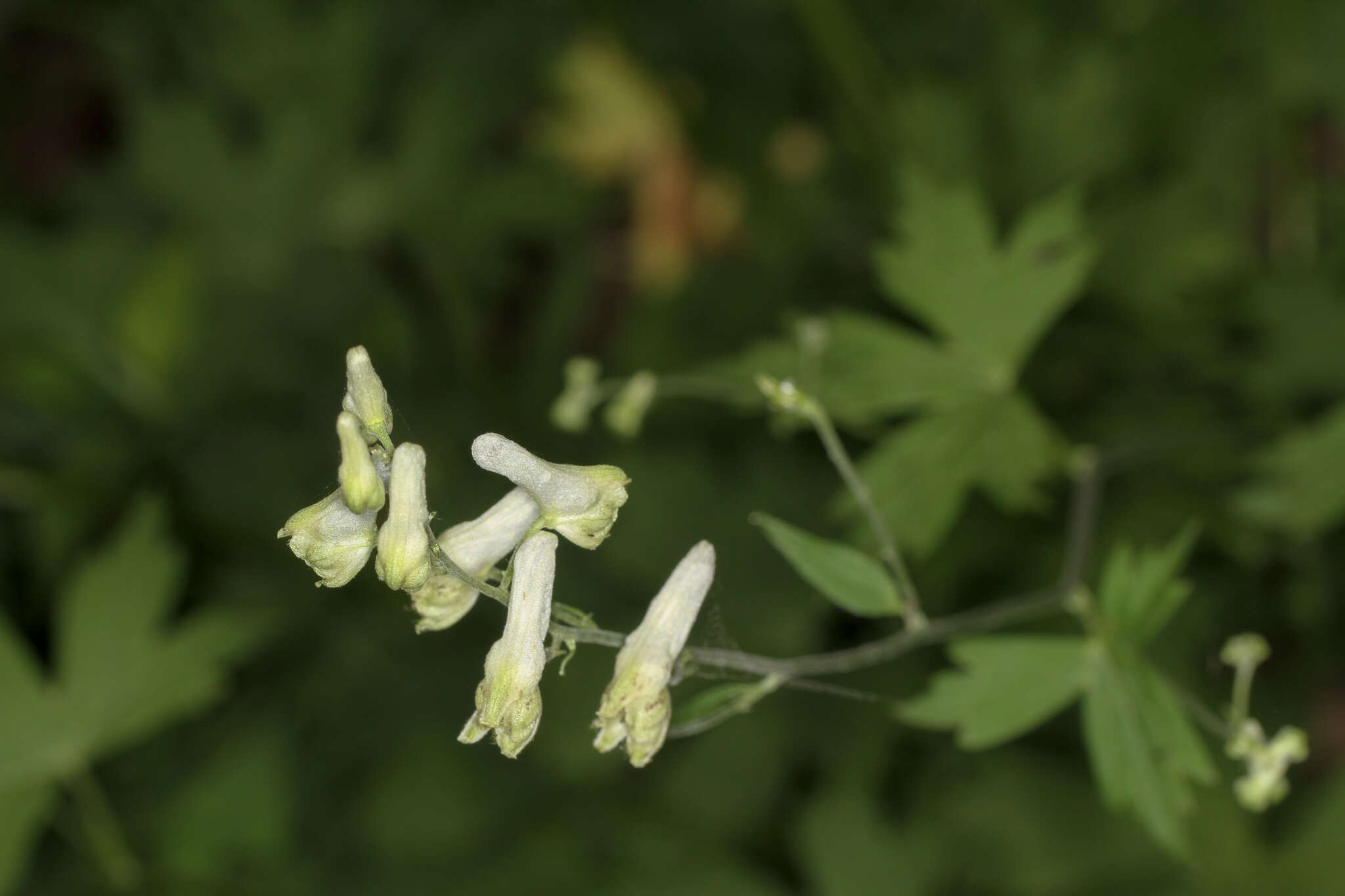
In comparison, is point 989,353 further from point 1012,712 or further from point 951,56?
point 951,56

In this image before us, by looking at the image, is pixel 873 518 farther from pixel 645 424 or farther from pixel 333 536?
pixel 645 424

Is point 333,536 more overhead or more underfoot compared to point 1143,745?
more overhead

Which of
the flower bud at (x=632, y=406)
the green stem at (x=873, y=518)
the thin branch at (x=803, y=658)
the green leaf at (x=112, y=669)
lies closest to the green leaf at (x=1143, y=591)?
the thin branch at (x=803, y=658)

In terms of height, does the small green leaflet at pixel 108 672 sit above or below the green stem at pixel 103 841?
above

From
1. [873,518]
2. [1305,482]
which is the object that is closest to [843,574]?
[873,518]

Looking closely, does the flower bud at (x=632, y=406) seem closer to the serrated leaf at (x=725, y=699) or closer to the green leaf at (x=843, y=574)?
the green leaf at (x=843, y=574)

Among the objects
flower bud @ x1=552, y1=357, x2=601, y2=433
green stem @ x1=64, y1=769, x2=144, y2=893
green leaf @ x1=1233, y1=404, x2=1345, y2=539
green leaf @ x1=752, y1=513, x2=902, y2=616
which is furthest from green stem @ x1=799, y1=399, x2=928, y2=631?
green stem @ x1=64, y1=769, x2=144, y2=893
